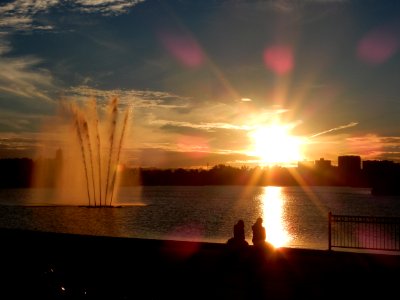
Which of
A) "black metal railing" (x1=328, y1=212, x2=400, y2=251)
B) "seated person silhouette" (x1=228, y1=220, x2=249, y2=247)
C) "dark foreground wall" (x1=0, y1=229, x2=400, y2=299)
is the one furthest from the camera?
"black metal railing" (x1=328, y1=212, x2=400, y2=251)

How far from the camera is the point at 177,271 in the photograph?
50.6 ft

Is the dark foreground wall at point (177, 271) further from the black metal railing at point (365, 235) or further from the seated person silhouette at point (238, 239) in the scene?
the black metal railing at point (365, 235)

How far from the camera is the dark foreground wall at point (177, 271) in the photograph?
11.3m

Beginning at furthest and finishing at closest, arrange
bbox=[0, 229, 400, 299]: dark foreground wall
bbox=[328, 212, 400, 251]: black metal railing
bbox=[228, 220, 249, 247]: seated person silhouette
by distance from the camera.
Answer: bbox=[328, 212, 400, 251]: black metal railing, bbox=[228, 220, 249, 247]: seated person silhouette, bbox=[0, 229, 400, 299]: dark foreground wall

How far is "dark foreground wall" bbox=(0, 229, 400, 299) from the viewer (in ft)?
37.0

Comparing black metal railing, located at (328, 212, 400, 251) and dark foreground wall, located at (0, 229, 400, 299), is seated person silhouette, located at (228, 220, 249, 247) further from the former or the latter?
black metal railing, located at (328, 212, 400, 251)

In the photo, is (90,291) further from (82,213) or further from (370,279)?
(82,213)

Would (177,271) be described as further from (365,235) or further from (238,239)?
(365,235)

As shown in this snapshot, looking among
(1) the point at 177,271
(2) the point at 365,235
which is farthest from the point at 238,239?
(2) the point at 365,235

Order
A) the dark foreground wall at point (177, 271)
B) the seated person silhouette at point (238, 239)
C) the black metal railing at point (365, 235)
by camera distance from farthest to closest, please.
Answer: the black metal railing at point (365, 235) → the seated person silhouette at point (238, 239) → the dark foreground wall at point (177, 271)

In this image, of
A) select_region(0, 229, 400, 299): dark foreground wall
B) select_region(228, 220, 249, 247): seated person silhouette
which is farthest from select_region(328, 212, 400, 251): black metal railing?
select_region(228, 220, 249, 247): seated person silhouette

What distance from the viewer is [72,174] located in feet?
342

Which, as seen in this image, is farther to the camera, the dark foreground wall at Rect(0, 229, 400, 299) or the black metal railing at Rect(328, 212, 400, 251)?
the black metal railing at Rect(328, 212, 400, 251)

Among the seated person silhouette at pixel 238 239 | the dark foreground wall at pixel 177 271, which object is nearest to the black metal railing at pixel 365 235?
the dark foreground wall at pixel 177 271
